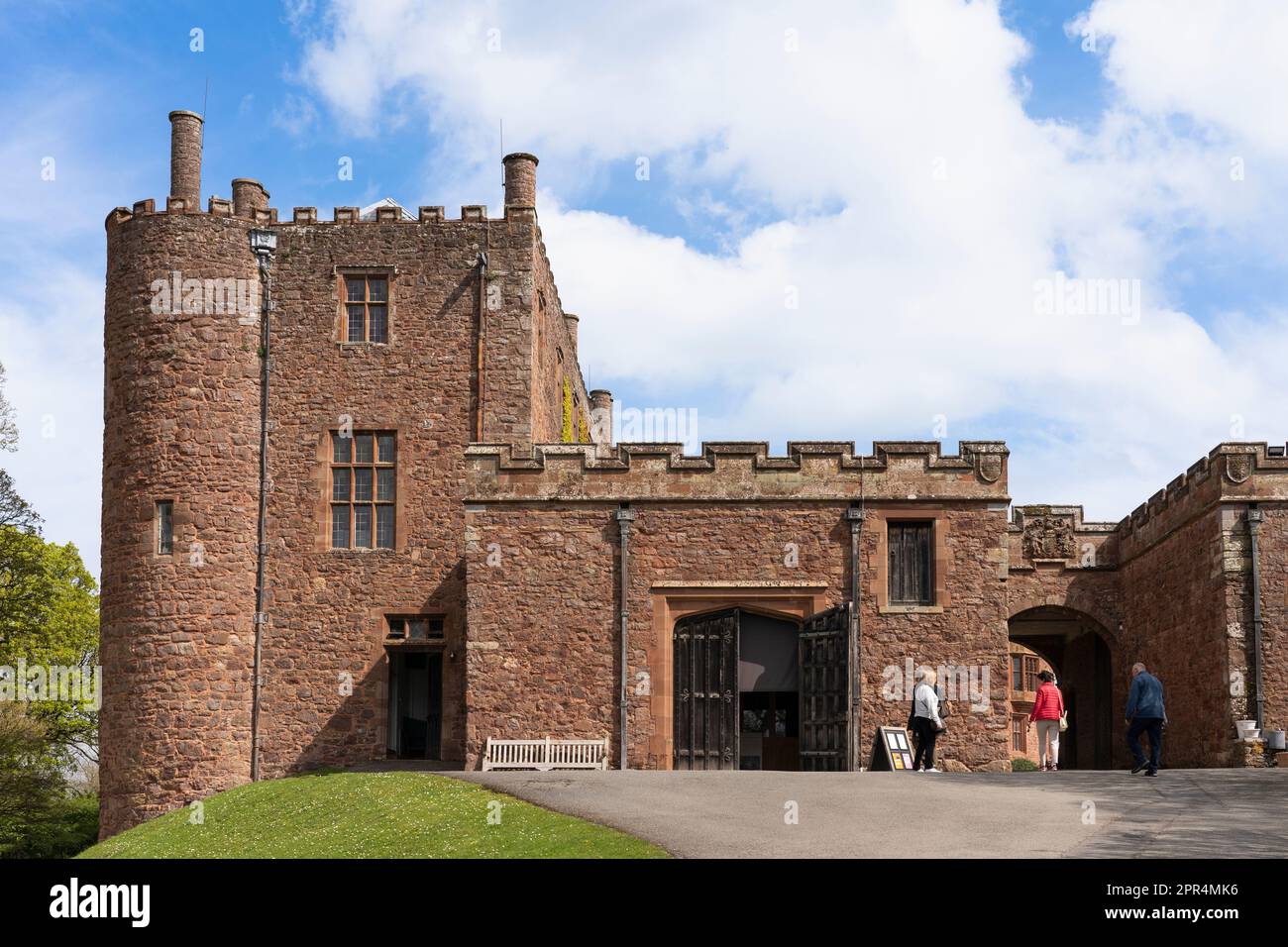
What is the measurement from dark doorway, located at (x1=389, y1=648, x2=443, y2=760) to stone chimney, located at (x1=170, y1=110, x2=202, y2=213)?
9860mm

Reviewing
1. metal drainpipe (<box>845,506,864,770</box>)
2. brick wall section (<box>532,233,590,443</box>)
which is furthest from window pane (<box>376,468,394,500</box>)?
metal drainpipe (<box>845,506,864,770</box>)

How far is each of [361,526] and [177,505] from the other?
3.42 meters

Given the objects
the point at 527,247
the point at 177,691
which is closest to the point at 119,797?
→ the point at 177,691

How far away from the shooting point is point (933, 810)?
1619 centimetres

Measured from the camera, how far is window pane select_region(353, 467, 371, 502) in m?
29.0

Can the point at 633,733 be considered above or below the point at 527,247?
below

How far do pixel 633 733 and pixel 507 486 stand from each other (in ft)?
15.4

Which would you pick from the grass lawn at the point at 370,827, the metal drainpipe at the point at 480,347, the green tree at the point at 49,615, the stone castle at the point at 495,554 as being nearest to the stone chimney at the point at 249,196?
the stone castle at the point at 495,554

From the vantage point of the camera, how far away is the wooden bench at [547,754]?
80.4 feet
